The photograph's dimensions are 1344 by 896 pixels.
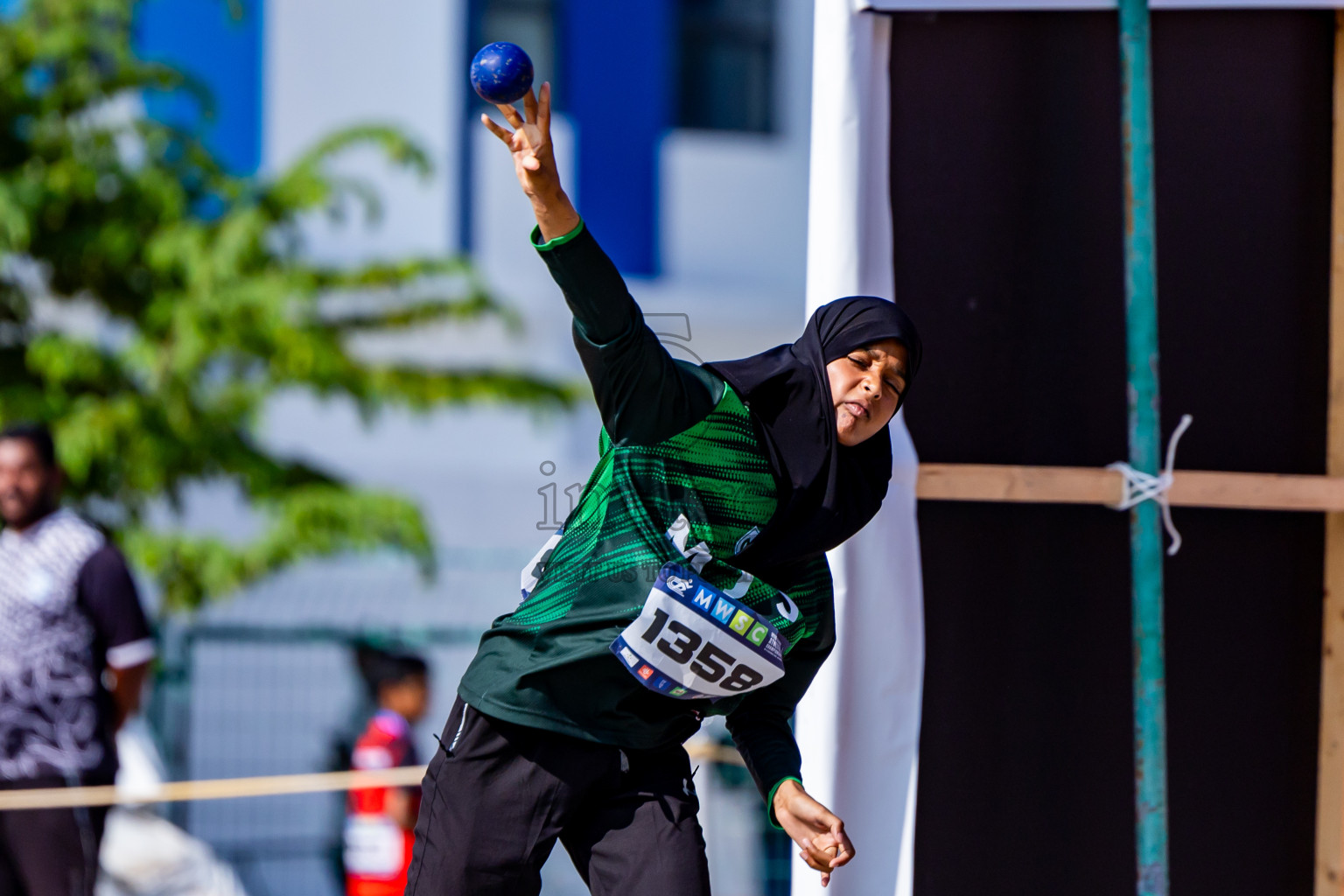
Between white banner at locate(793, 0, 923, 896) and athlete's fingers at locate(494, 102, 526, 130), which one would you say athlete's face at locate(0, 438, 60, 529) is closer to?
white banner at locate(793, 0, 923, 896)

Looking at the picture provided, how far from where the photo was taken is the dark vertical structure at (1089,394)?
3.28 meters

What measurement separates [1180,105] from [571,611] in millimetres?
1791

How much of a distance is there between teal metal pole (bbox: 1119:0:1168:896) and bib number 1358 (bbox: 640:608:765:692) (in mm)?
885

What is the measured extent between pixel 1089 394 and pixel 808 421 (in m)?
1.06

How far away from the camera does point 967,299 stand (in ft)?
10.8

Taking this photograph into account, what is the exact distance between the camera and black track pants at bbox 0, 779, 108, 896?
451 centimetres

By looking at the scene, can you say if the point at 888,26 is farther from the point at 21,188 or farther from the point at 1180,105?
the point at 21,188

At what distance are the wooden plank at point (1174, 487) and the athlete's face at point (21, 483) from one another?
2.90 m

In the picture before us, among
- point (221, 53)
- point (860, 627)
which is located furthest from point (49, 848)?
point (221, 53)

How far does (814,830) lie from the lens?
8.03 feet

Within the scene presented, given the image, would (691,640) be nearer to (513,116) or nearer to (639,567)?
(639,567)

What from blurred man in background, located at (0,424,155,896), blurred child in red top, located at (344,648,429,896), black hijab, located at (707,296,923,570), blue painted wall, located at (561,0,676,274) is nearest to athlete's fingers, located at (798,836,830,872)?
black hijab, located at (707,296,923,570)

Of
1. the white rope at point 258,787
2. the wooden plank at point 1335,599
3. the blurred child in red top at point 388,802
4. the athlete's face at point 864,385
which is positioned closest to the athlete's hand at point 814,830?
the athlete's face at point 864,385

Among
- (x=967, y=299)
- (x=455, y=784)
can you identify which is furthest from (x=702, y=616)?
(x=967, y=299)
